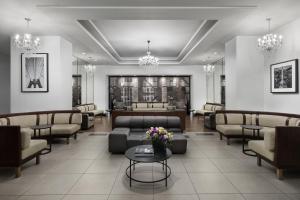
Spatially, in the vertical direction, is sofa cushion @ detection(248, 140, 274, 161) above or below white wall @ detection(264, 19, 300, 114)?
below

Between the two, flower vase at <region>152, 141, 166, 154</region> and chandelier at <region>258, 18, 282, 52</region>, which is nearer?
flower vase at <region>152, 141, 166, 154</region>

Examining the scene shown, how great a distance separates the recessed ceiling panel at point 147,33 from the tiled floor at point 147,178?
12.7 ft

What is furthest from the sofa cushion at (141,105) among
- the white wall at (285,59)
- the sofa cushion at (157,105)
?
the white wall at (285,59)

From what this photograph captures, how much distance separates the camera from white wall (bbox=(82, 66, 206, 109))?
11.9 metres

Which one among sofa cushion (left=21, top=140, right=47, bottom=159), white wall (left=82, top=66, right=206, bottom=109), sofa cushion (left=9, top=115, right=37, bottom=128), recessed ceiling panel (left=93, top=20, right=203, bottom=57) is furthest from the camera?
white wall (left=82, top=66, right=206, bottom=109)

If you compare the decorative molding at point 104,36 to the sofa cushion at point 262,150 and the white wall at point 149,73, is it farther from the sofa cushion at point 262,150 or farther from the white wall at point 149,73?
the sofa cushion at point 262,150

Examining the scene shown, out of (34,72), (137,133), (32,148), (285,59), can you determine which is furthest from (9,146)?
(285,59)

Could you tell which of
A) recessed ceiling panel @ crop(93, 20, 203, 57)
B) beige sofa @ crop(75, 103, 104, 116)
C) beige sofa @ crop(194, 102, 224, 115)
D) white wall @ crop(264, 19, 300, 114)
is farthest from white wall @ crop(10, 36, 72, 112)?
white wall @ crop(264, 19, 300, 114)

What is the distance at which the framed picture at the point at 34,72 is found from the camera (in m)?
6.04

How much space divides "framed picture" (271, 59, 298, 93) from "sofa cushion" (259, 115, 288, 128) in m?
0.78

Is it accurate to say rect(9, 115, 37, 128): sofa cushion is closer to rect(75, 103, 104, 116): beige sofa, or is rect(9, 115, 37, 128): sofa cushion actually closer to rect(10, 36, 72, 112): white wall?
rect(10, 36, 72, 112): white wall

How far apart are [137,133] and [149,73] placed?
7.34 meters

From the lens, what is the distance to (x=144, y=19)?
15.5 feet

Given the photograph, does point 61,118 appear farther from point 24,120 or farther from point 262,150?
point 262,150
